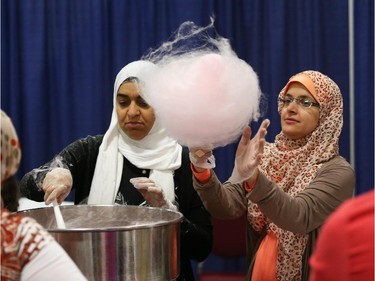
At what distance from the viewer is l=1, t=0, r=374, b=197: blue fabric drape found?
267 centimetres

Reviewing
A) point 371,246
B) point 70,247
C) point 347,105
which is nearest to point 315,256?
point 371,246

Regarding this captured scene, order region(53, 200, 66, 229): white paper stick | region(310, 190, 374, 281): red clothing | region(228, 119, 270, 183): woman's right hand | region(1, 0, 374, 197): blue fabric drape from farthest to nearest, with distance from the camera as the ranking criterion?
region(1, 0, 374, 197): blue fabric drape < region(228, 119, 270, 183): woman's right hand < region(53, 200, 66, 229): white paper stick < region(310, 190, 374, 281): red clothing

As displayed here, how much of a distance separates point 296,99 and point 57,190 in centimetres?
77

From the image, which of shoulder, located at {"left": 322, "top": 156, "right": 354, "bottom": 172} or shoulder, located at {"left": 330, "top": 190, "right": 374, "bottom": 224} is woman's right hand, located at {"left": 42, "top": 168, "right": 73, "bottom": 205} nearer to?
shoulder, located at {"left": 322, "top": 156, "right": 354, "bottom": 172}

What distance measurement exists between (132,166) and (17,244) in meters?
1.06

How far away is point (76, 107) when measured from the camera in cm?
289

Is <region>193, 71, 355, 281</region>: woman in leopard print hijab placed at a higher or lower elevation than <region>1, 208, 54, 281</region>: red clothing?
lower

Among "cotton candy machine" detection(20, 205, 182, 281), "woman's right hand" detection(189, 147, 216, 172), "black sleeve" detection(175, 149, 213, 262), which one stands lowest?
"black sleeve" detection(175, 149, 213, 262)

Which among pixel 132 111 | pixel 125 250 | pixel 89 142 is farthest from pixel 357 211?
pixel 89 142

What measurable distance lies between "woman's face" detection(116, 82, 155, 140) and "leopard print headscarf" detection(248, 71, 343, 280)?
401 millimetres

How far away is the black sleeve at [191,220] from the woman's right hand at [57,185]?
354mm

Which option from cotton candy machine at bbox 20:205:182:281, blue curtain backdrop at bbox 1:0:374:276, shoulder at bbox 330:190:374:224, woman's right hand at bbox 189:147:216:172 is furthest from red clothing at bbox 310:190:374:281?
blue curtain backdrop at bbox 1:0:374:276

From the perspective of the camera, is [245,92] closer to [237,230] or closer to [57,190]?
[57,190]

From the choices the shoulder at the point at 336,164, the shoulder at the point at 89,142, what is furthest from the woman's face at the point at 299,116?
the shoulder at the point at 89,142
